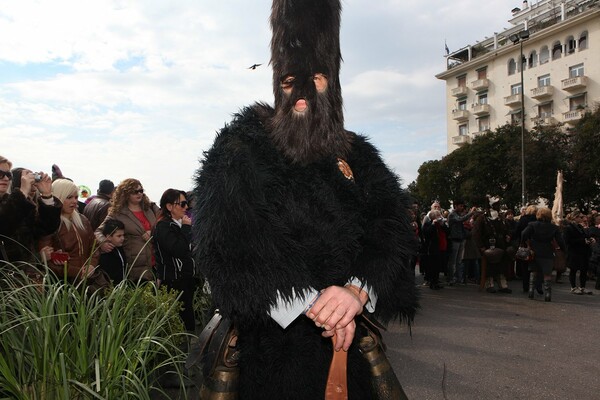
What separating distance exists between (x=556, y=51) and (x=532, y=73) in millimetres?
3042

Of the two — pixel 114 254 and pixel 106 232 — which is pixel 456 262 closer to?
pixel 114 254

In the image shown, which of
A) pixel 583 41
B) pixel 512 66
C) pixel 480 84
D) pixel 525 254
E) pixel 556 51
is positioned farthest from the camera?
pixel 480 84

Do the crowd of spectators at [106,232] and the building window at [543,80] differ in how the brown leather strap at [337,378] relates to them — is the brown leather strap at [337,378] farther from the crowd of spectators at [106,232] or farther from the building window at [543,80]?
the building window at [543,80]

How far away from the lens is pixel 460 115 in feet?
206

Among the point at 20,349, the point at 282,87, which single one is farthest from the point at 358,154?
the point at 20,349

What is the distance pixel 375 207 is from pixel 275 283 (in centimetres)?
57

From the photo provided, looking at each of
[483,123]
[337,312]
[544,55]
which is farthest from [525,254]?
[483,123]

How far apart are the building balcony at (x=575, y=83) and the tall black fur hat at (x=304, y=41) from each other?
175 ft

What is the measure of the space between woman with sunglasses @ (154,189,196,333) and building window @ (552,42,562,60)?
55.7 metres

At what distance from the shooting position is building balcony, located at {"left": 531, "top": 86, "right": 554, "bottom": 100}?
168ft

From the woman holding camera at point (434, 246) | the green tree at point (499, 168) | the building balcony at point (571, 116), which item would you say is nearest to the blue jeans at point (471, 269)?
the woman holding camera at point (434, 246)

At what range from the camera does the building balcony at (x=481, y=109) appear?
59219 millimetres

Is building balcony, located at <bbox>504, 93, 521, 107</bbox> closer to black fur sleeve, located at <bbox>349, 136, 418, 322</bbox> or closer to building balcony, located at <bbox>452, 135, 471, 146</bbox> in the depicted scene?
building balcony, located at <bbox>452, 135, 471, 146</bbox>

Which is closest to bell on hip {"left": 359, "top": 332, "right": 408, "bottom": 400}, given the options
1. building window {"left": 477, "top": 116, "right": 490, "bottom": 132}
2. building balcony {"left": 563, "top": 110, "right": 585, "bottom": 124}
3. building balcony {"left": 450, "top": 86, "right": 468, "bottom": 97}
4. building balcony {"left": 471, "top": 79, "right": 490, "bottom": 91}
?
building balcony {"left": 563, "top": 110, "right": 585, "bottom": 124}
